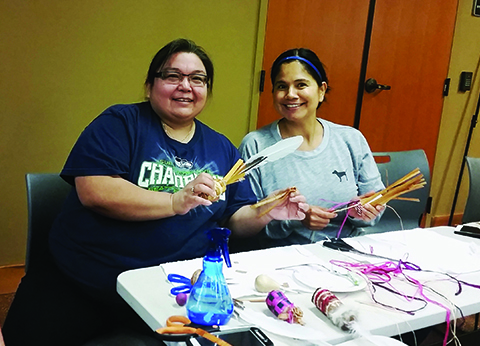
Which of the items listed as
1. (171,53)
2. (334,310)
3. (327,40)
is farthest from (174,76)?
(327,40)

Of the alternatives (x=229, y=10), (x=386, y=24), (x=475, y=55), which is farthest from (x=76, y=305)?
(x=475, y=55)

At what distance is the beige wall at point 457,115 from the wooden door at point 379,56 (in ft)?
0.34

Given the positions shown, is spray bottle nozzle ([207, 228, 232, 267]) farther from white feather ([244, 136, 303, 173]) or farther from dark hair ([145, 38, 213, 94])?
dark hair ([145, 38, 213, 94])

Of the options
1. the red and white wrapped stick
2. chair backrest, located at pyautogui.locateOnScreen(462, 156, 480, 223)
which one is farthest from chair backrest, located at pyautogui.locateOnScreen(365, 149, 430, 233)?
the red and white wrapped stick

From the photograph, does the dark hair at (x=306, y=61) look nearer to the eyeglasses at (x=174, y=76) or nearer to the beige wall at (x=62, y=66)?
the eyeglasses at (x=174, y=76)

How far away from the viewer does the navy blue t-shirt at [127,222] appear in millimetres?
1364

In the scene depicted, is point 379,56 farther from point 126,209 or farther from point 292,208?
point 126,209

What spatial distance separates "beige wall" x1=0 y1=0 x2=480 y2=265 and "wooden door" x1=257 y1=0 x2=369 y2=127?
183 millimetres

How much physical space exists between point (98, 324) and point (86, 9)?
186 cm

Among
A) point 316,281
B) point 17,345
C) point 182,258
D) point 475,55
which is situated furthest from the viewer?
point 475,55

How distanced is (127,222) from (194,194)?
266mm

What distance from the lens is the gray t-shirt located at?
1.82 metres

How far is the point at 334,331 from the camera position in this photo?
3.02 ft

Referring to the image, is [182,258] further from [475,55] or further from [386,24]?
[475,55]
